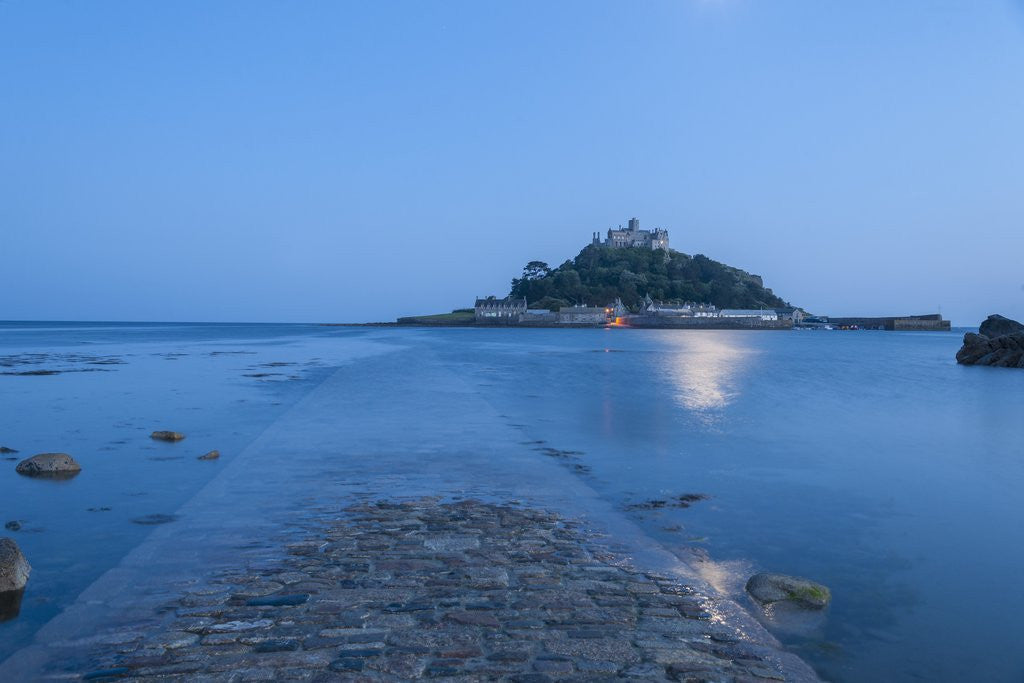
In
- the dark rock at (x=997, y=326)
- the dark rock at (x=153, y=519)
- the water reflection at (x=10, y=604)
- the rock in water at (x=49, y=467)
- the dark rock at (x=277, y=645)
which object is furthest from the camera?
the dark rock at (x=997, y=326)

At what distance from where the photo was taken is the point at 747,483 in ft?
40.4

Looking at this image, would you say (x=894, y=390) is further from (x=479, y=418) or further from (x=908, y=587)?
(x=908, y=587)

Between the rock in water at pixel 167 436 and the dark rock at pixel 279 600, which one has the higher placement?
the dark rock at pixel 279 600

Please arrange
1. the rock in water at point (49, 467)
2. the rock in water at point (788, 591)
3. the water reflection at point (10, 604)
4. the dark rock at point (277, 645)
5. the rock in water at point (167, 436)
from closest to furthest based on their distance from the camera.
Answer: the dark rock at point (277, 645) → the water reflection at point (10, 604) → the rock in water at point (788, 591) → the rock in water at point (49, 467) → the rock in water at point (167, 436)

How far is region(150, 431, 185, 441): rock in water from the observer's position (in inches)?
639

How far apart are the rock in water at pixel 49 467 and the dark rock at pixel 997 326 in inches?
2882

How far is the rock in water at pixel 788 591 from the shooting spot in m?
6.62

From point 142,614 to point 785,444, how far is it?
14.7 m

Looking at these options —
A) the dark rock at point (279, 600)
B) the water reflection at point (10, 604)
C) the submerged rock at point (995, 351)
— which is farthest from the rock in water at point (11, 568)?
the submerged rock at point (995, 351)

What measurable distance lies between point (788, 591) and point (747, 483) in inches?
229

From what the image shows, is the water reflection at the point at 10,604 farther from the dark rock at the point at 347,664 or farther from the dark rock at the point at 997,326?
the dark rock at the point at 997,326

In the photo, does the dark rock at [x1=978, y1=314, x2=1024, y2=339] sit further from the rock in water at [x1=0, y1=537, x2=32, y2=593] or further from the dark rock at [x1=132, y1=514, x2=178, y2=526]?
the rock in water at [x1=0, y1=537, x2=32, y2=593]

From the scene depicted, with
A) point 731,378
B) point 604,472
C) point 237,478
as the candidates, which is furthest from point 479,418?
point 731,378

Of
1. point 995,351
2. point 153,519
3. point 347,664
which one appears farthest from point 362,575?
point 995,351
